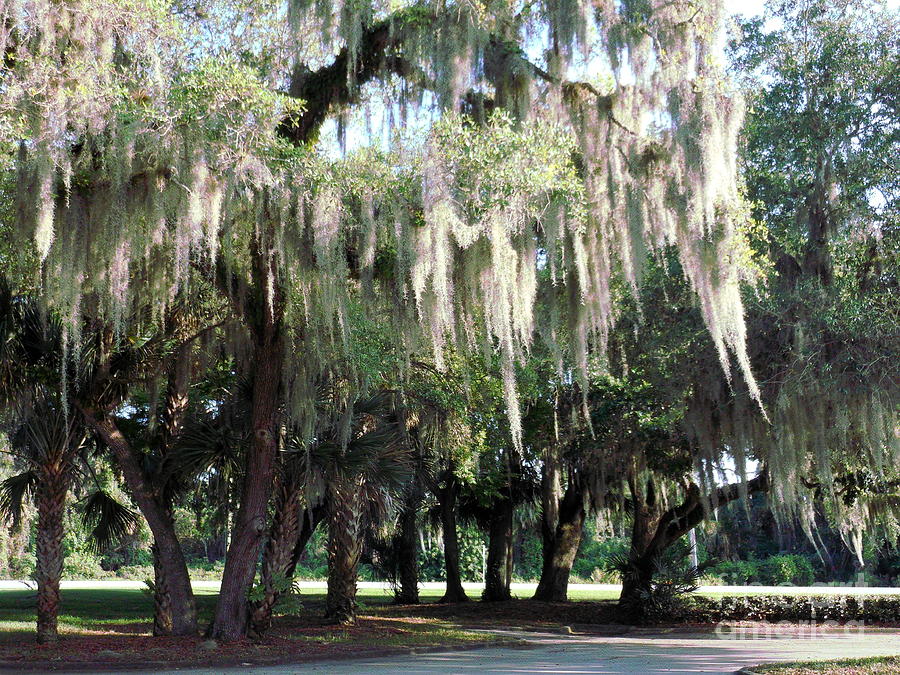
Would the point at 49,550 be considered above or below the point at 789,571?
above

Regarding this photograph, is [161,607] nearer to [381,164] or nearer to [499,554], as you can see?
[381,164]

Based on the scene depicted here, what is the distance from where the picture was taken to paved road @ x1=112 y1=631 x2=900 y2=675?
9844 millimetres

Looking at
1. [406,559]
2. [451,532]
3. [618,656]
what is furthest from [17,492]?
[406,559]

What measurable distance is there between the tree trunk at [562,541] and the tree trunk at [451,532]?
210 cm

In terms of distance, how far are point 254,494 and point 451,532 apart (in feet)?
33.4

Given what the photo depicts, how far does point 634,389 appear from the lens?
1505 centimetres

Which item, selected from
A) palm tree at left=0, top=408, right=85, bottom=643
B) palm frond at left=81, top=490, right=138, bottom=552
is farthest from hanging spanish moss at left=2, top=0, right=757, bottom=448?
palm frond at left=81, top=490, right=138, bottom=552

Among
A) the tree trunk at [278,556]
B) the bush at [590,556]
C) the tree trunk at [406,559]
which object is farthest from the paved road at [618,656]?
the bush at [590,556]

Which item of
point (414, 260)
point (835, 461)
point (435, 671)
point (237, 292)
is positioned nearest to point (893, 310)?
point (835, 461)

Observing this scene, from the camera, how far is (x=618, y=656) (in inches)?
461

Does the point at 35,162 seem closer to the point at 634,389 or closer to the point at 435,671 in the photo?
the point at 435,671

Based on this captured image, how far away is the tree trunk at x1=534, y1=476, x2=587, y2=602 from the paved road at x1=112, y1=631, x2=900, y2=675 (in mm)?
5466

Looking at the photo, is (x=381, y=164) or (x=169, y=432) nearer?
(x=381, y=164)

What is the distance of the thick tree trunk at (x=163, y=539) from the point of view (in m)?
11.7
